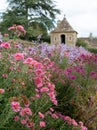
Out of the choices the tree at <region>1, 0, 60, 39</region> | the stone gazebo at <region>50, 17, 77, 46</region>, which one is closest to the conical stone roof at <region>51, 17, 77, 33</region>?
the stone gazebo at <region>50, 17, 77, 46</region>

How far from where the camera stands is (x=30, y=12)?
4769 cm

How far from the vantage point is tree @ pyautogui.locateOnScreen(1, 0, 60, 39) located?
44891 mm

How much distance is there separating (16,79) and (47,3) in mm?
45024

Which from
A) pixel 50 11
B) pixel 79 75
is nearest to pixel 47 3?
pixel 50 11

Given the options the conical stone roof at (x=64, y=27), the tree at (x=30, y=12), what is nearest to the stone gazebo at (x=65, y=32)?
the conical stone roof at (x=64, y=27)

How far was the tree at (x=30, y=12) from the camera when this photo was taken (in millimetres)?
44891

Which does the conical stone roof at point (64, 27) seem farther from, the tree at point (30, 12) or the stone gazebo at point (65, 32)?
the tree at point (30, 12)

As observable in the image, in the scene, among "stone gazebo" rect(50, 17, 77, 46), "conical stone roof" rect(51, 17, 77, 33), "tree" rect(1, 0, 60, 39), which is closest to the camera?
"tree" rect(1, 0, 60, 39)

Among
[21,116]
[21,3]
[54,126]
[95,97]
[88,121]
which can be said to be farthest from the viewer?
[21,3]

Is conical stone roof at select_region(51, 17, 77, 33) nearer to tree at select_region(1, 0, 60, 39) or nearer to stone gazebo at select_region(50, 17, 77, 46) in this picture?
stone gazebo at select_region(50, 17, 77, 46)

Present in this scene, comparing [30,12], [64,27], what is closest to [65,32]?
[64,27]

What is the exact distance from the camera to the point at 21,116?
11.7 ft

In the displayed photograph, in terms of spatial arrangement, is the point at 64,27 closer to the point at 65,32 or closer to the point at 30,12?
the point at 65,32

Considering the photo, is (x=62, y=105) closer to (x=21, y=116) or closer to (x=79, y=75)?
(x=79, y=75)
